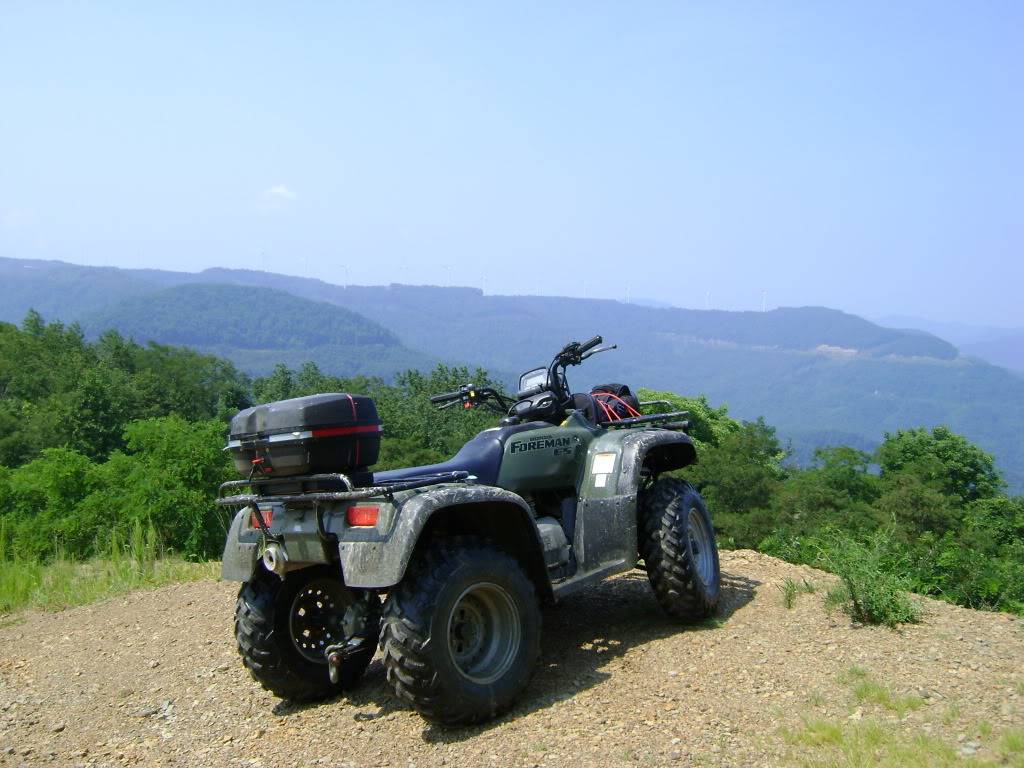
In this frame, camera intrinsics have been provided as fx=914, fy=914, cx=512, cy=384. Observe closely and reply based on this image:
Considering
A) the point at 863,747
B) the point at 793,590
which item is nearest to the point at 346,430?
the point at 863,747

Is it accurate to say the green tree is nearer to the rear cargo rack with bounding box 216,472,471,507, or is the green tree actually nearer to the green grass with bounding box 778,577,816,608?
the green grass with bounding box 778,577,816,608

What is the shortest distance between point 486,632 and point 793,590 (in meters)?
2.80

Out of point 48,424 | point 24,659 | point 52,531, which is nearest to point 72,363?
point 48,424

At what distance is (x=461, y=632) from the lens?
5043 mm

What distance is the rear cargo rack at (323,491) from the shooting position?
15.2 feet

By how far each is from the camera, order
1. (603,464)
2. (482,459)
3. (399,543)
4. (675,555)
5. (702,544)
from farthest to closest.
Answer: (702,544)
(603,464)
(675,555)
(482,459)
(399,543)

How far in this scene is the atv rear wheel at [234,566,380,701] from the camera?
211 inches

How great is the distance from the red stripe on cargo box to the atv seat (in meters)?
0.66

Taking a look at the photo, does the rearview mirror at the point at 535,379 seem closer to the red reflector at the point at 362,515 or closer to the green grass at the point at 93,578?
the red reflector at the point at 362,515

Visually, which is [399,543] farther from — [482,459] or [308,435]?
[482,459]

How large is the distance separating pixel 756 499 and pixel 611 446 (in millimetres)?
16139

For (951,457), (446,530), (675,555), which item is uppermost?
(446,530)

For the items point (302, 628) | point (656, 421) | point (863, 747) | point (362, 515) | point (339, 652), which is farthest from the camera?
point (656, 421)

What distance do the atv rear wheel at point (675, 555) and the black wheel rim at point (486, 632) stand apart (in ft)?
5.08
